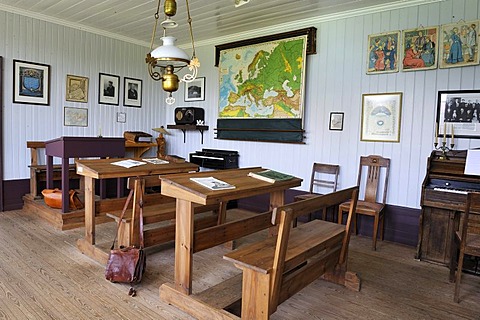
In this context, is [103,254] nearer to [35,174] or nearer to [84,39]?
[35,174]

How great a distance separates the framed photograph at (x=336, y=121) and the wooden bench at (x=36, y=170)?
4.01 m

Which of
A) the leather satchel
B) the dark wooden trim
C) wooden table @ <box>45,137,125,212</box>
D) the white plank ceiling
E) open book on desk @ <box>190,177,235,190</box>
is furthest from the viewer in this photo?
the dark wooden trim

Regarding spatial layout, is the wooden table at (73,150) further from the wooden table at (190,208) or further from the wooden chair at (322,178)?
the wooden chair at (322,178)

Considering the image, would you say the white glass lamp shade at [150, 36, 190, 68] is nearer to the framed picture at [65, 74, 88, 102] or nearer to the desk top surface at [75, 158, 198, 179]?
the desk top surface at [75, 158, 198, 179]

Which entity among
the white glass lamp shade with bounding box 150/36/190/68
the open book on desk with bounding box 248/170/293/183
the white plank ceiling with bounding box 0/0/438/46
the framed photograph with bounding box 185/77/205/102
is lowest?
the open book on desk with bounding box 248/170/293/183

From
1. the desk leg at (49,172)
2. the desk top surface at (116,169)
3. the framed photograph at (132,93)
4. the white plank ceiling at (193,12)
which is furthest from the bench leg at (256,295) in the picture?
the framed photograph at (132,93)

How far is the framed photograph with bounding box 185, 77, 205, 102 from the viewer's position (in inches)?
262

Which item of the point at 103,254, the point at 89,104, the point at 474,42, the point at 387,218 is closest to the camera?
the point at 103,254

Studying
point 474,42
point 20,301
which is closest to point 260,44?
point 474,42

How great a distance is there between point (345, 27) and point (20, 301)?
4.75 metres

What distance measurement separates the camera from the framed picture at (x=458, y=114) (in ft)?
12.7

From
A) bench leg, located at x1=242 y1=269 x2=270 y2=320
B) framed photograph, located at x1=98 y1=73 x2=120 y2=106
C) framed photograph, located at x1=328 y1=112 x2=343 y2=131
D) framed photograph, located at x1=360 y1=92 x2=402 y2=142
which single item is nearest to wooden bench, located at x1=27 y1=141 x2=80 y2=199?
framed photograph, located at x1=98 y1=73 x2=120 y2=106

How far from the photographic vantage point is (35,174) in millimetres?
5148

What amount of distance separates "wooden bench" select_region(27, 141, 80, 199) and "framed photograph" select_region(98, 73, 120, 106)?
4.31 ft
